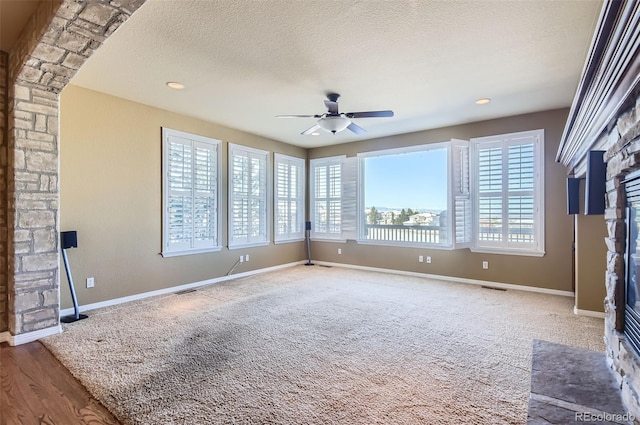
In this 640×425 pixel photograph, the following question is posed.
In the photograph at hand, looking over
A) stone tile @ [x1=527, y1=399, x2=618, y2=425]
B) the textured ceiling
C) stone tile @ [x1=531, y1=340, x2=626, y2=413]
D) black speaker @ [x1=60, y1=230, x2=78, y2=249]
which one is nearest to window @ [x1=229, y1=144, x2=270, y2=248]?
black speaker @ [x1=60, y1=230, x2=78, y2=249]

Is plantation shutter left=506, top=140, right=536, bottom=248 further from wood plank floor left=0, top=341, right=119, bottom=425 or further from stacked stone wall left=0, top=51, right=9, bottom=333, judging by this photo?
stacked stone wall left=0, top=51, right=9, bottom=333

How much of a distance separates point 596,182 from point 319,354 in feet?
9.02

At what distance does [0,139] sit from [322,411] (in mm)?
3930

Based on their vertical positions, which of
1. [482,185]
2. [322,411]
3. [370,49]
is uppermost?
[370,49]

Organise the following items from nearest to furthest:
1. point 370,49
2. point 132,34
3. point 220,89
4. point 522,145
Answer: point 132,34 → point 370,49 → point 220,89 → point 522,145

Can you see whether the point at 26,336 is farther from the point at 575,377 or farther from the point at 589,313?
the point at 589,313

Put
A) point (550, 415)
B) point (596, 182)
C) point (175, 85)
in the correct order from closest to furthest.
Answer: point (550, 415)
point (596, 182)
point (175, 85)

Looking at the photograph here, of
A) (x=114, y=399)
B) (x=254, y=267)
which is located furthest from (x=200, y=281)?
(x=114, y=399)

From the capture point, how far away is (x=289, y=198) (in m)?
7.21

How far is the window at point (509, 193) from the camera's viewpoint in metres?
4.92

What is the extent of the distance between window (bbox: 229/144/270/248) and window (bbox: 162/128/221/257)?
1.15 feet

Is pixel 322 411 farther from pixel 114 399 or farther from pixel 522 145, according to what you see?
pixel 522 145

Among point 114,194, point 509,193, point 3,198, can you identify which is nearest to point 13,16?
point 3,198

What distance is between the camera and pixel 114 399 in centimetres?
212
